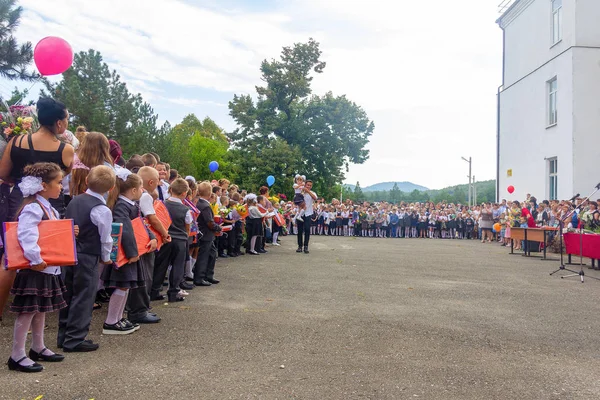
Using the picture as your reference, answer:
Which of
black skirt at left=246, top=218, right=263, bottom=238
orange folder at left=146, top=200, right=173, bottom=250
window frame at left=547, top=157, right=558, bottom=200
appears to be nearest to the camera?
orange folder at left=146, top=200, right=173, bottom=250

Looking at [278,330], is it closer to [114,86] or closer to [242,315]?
[242,315]

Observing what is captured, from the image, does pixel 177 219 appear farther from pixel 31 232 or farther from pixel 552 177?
pixel 552 177

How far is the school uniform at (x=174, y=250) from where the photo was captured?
24.5 ft

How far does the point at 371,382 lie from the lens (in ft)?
14.0

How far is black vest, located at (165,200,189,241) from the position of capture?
7.46 m

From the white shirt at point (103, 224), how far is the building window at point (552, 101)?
77.2 feet

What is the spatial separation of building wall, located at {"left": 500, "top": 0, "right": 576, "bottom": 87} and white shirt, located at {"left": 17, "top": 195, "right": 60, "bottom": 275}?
2342cm

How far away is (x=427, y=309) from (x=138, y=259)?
13.2 feet

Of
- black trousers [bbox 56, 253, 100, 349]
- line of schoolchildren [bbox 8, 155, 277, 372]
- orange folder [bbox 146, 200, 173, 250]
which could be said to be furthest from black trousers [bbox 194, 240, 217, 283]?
black trousers [bbox 56, 253, 100, 349]

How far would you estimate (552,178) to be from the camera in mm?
24594

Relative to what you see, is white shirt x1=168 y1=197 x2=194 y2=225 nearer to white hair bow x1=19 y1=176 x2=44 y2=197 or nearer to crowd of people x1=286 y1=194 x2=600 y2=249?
white hair bow x1=19 y1=176 x2=44 y2=197

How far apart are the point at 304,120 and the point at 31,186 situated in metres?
38.7

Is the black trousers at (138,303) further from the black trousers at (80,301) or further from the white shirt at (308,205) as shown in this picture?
the white shirt at (308,205)

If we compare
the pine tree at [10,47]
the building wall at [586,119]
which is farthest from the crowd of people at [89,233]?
the building wall at [586,119]
